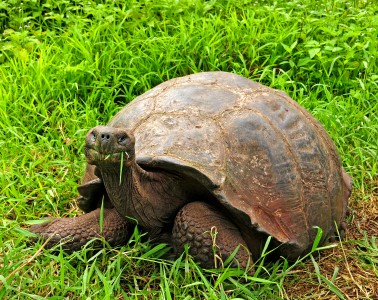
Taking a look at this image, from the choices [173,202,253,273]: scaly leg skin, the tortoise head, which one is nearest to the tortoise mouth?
the tortoise head

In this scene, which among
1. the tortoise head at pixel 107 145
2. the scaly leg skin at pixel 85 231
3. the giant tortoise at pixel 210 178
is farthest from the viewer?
the scaly leg skin at pixel 85 231

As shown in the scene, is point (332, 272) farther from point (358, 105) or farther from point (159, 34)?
point (159, 34)

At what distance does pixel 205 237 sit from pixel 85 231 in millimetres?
654

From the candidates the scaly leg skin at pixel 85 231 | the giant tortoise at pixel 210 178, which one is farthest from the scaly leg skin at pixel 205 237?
the scaly leg skin at pixel 85 231

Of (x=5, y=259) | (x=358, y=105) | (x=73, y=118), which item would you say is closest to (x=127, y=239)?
(x=5, y=259)

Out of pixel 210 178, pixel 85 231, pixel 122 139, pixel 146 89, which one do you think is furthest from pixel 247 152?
pixel 146 89

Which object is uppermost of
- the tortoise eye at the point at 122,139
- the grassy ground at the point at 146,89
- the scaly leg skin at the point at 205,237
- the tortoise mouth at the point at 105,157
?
the tortoise eye at the point at 122,139

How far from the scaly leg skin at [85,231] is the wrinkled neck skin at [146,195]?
147 millimetres

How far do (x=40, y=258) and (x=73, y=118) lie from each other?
5.30 feet

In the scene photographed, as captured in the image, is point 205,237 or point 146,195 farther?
point 146,195

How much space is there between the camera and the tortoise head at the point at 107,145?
9.04 ft

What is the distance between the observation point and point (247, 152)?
3102mm

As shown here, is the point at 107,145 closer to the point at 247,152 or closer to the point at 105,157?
the point at 105,157

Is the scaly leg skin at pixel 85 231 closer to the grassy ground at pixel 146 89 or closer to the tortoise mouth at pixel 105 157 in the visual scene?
the grassy ground at pixel 146 89
